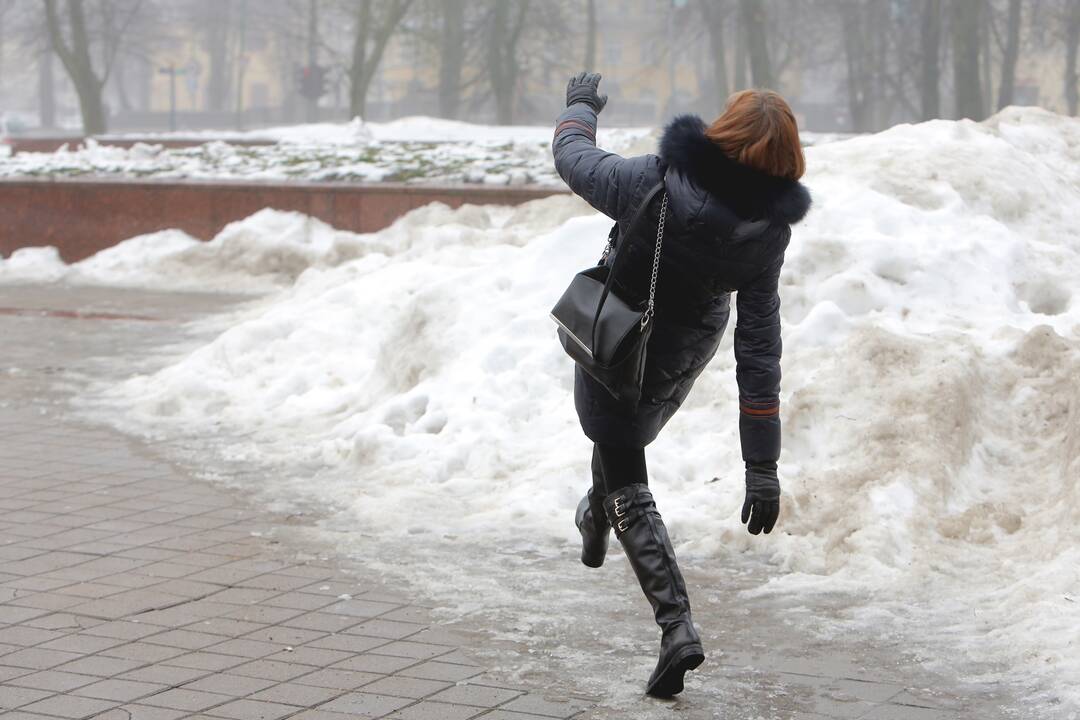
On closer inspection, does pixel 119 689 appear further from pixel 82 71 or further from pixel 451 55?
pixel 451 55

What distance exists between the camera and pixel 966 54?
94.0 feet

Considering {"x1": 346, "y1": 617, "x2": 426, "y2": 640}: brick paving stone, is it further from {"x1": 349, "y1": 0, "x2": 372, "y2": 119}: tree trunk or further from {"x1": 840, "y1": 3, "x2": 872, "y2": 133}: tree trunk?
{"x1": 840, "y1": 3, "x2": 872, "y2": 133}: tree trunk

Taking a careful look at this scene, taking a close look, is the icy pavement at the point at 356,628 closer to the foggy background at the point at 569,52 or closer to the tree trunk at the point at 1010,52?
the foggy background at the point at 569,52

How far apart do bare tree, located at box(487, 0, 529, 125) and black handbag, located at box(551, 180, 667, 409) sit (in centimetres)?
3346

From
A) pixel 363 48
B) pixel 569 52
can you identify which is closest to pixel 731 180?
pixel 363 48

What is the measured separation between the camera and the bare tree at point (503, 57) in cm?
3691

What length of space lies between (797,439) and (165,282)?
33.7ft

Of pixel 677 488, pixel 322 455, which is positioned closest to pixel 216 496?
pixel 322 455

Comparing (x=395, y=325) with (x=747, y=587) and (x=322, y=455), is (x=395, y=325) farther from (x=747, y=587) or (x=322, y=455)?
(x=747, y=587)

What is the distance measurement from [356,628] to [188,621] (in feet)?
1.75

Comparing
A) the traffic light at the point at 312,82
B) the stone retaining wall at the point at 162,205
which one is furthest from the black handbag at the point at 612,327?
the traffic light at the point at 312,82

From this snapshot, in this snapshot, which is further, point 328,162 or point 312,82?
point 312,82

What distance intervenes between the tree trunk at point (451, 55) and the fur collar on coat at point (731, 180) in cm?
3385

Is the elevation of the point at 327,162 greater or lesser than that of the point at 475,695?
greater
